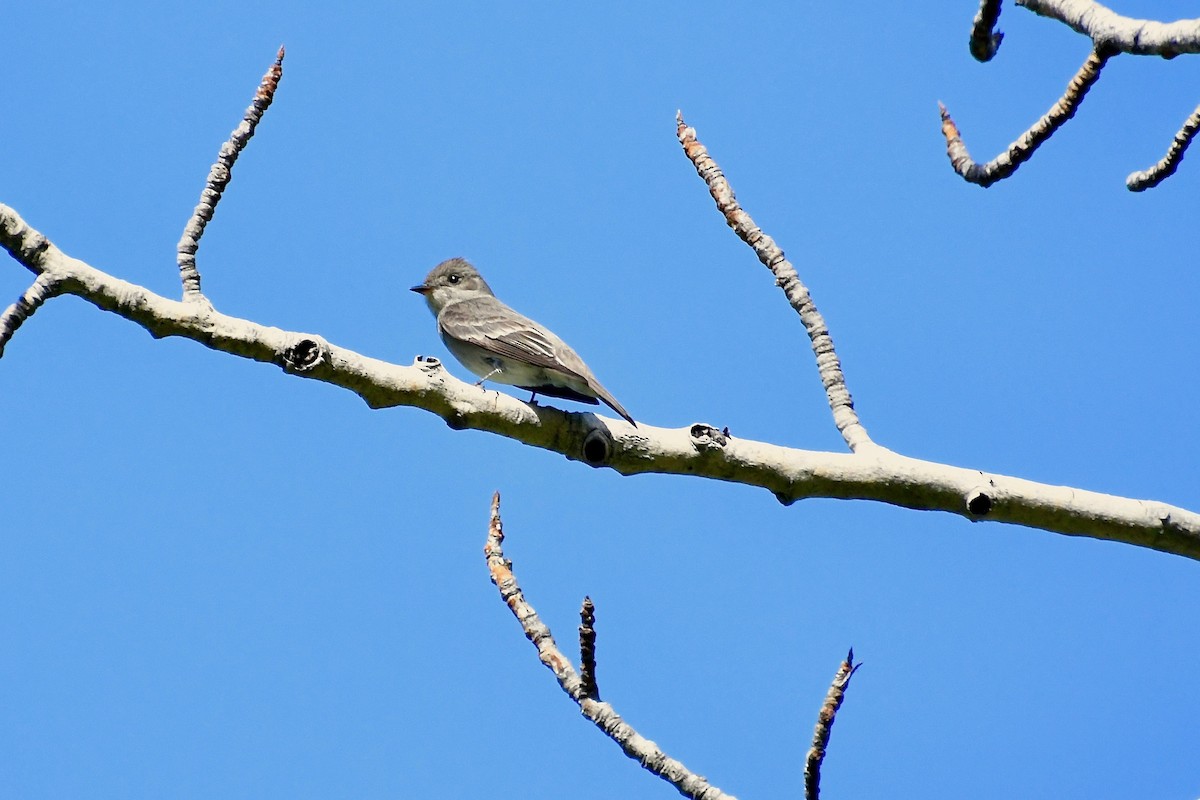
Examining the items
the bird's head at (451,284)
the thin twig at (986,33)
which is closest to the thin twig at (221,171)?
the thin twig at (986,33)

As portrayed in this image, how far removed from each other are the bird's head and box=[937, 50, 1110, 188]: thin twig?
6.03 meters

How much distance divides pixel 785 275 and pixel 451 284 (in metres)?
5.87

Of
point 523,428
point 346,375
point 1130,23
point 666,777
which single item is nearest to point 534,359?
point 523,428

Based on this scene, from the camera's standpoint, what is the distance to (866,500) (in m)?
4.64

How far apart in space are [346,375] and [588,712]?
1572 millimetres

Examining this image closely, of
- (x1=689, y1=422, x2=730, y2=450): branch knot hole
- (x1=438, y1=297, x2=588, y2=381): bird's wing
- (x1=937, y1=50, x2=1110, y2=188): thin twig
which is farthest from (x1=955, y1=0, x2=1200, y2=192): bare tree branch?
(x1=438, y1=297, x2=588, y2=381): bird's wing

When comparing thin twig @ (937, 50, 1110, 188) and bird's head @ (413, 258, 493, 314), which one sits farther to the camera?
bird's head @ (413, 258, 493, 314)

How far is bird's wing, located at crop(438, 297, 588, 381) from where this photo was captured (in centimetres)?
737

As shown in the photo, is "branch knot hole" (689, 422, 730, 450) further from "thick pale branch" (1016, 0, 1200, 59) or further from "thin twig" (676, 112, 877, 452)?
"thick pale branch" (1016, 0, 1200, 59)

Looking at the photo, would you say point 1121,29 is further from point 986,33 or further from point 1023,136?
point 1023,136

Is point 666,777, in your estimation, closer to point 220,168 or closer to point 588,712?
point 588,712

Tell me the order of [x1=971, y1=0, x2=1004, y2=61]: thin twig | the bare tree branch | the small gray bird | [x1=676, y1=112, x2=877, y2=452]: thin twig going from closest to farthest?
1. the bare tree branch
2. [x1=971, y1=0, x2=1004, y2=61]: thin twig
3. [x1=676, y1=112, x2=877, y2=452]: thin twig
4. the small gray bird

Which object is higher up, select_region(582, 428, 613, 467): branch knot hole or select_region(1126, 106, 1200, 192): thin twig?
select_region(1126, 106, 1200, 192): thin twig

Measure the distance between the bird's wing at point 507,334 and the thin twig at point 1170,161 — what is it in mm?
3425
